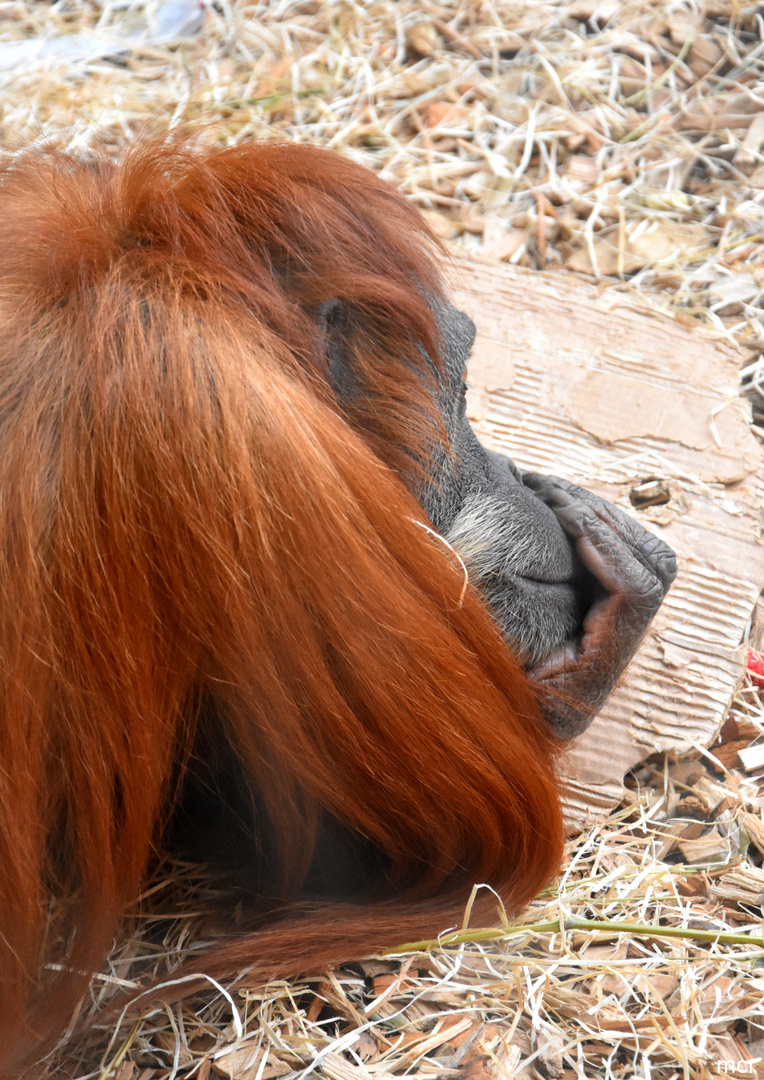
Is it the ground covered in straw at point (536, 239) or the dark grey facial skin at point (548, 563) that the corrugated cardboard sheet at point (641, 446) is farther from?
the dark grey facial skin at point (548, 563)

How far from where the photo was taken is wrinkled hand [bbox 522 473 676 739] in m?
1.55

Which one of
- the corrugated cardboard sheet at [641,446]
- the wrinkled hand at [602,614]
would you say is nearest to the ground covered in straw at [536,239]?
the corrugated cardboard sheet at [641,446]

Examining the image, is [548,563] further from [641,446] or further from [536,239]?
[536,239]

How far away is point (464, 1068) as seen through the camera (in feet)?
4.11

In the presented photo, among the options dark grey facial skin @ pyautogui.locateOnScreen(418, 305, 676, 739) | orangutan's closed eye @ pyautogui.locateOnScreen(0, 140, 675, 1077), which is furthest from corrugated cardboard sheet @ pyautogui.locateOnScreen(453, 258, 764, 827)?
orangutan's closed eye @ pyautogui.locateOnScreen(0, 140, 675, 1077)

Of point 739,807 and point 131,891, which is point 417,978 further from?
point 739,807

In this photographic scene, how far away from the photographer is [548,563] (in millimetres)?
1551

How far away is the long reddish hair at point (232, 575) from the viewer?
1125mm

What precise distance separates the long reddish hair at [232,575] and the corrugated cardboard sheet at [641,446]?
0.46 meters

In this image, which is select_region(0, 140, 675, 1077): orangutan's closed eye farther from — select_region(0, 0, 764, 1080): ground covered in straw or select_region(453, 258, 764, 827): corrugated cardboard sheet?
select_region(453, 258, 764, 827): corrugated cardboard sheet

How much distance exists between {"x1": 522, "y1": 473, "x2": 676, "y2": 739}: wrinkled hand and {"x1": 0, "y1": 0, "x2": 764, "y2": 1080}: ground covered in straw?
23cm

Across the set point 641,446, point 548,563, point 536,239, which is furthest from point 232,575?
point 536,239

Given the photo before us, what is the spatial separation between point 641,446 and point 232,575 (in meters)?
1.22

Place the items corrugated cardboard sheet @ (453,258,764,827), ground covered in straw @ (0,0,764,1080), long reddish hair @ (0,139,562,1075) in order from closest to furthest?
1. long reddish hair @ (0,139,562,1075)
2. ground covered in straw @ (0,0,764,1080)
3. corrugated cardboard sheet @ (453,258,764,827)
